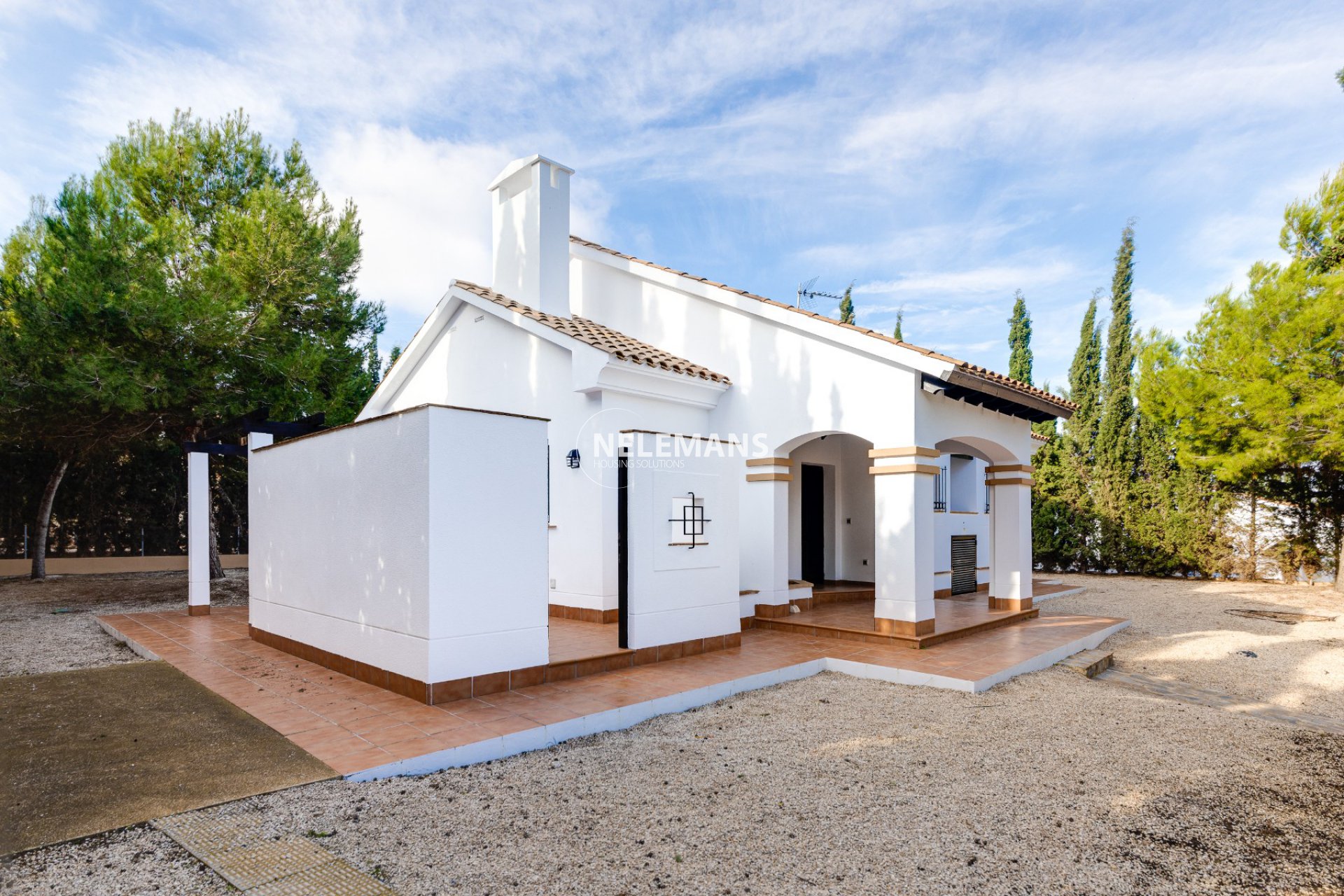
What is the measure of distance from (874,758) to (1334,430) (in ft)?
46.6

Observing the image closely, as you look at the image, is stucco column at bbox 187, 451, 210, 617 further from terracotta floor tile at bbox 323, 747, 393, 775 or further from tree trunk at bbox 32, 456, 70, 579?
tree trunk at bbox 32, 456, 70, 579

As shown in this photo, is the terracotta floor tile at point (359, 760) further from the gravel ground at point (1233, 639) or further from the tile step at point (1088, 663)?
the gravel ground at point (1233, 639)

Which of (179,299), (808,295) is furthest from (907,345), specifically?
(179,299)

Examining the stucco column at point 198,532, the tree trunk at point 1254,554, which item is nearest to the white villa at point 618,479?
the stucco column at point 198,532

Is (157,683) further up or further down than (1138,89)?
further down

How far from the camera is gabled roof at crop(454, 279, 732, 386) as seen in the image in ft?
29.6

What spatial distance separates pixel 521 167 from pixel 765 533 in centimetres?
692

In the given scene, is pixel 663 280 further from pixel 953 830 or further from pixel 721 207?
pixel 721 207

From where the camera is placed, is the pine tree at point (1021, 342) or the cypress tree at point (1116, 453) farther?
the pine tree at point (1021, 342)

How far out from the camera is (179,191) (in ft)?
48.4

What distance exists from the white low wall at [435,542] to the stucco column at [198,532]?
5040 mm

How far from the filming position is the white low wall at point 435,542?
220 inches

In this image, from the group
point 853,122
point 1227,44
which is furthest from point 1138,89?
point 853,122

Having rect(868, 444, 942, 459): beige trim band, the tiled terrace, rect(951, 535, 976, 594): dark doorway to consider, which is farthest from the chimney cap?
rect(951, 535, 976, 594): dark doorway
